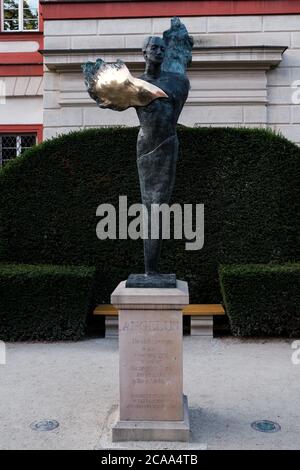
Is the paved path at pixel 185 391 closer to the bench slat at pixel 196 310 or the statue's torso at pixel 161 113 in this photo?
the bench slat at pixel 196 310

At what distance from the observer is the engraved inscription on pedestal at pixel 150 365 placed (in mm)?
4457

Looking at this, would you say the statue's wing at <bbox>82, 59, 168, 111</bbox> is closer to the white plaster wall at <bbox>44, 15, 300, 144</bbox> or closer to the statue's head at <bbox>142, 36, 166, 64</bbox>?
the statue's head at <bbox>142, 36, 166, 64</bbox>

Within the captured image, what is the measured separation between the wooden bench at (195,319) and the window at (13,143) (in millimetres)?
A: 6374

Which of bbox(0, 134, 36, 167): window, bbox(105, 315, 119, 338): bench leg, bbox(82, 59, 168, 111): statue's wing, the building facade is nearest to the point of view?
bbox(82, 59, 168, 111): statue's wing

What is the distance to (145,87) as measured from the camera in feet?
14.2

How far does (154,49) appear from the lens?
4.33m

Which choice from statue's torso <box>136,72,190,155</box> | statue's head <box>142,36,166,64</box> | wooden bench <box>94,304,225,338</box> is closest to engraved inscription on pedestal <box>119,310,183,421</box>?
statue's torso <box>136,72,190,155</box>

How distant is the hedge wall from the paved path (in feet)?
5.35

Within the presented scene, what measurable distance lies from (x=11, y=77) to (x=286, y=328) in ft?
30.9

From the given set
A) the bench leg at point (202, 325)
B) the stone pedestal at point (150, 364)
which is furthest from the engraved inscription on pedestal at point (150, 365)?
the bench leg at point (202, 325)

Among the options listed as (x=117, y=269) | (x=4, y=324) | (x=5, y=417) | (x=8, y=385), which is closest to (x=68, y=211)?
(x=117, y=269)

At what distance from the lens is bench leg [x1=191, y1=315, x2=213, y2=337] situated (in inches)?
336

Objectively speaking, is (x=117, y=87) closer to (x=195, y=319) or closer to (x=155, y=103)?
(x=155, y=103)
